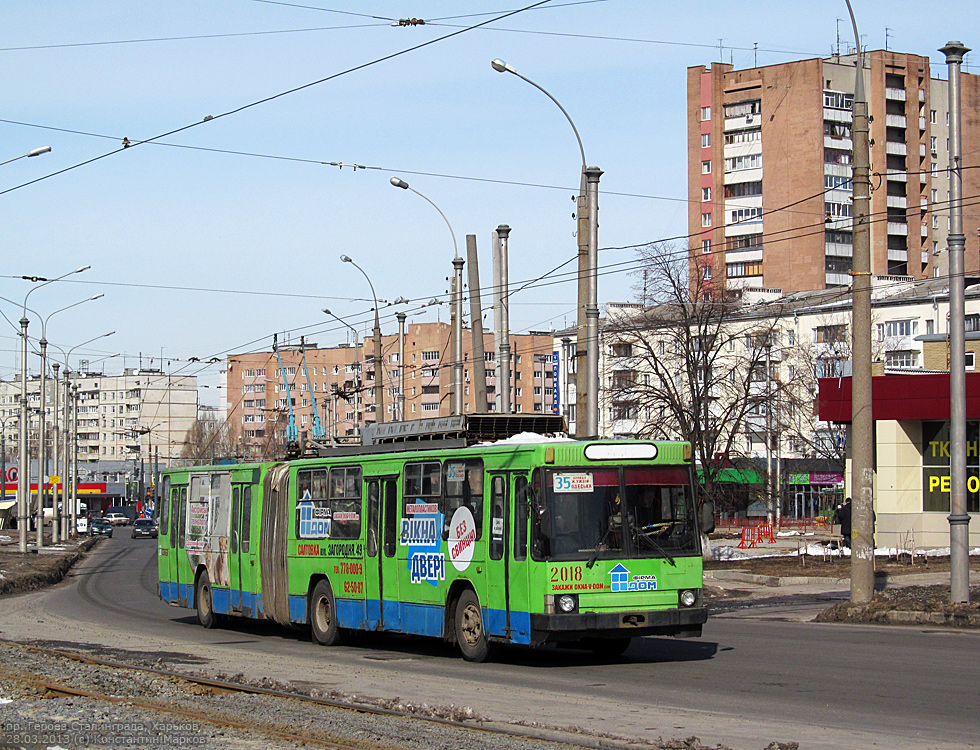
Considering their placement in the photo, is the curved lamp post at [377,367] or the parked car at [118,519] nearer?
the curved lamp post at [377,367]

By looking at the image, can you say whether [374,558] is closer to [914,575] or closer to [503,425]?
[503,425]

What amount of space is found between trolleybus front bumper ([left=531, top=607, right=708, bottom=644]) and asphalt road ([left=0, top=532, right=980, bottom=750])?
39 centimetres

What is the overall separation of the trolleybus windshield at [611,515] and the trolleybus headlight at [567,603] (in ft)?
1.33

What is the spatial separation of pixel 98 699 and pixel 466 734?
3.88 meters

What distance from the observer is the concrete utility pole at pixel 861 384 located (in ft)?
58.3

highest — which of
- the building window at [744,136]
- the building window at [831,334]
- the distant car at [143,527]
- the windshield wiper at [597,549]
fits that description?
the building window at [744,136]

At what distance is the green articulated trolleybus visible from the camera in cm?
1316

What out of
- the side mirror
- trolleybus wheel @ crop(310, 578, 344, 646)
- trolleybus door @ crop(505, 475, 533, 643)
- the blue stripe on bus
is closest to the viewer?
trolleybus door @ crop(505, 475, 533, 643)

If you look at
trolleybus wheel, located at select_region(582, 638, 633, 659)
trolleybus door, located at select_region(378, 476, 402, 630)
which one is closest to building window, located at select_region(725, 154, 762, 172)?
trolleybus door, located at select_region(378, 476, 402, 630)

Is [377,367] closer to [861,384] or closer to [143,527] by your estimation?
[861,384]

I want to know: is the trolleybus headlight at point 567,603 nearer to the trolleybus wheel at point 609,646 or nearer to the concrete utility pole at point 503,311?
the trolleybus wheel at point 609,646

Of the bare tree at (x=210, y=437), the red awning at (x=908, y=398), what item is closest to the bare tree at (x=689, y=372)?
the red awning at (x=908, y=398)

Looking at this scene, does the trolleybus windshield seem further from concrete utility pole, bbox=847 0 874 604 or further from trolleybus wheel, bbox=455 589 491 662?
concrete utility pole, bbox=847 0 874 604

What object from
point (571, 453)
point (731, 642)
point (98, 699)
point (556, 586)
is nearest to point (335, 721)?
point (98, 699)
